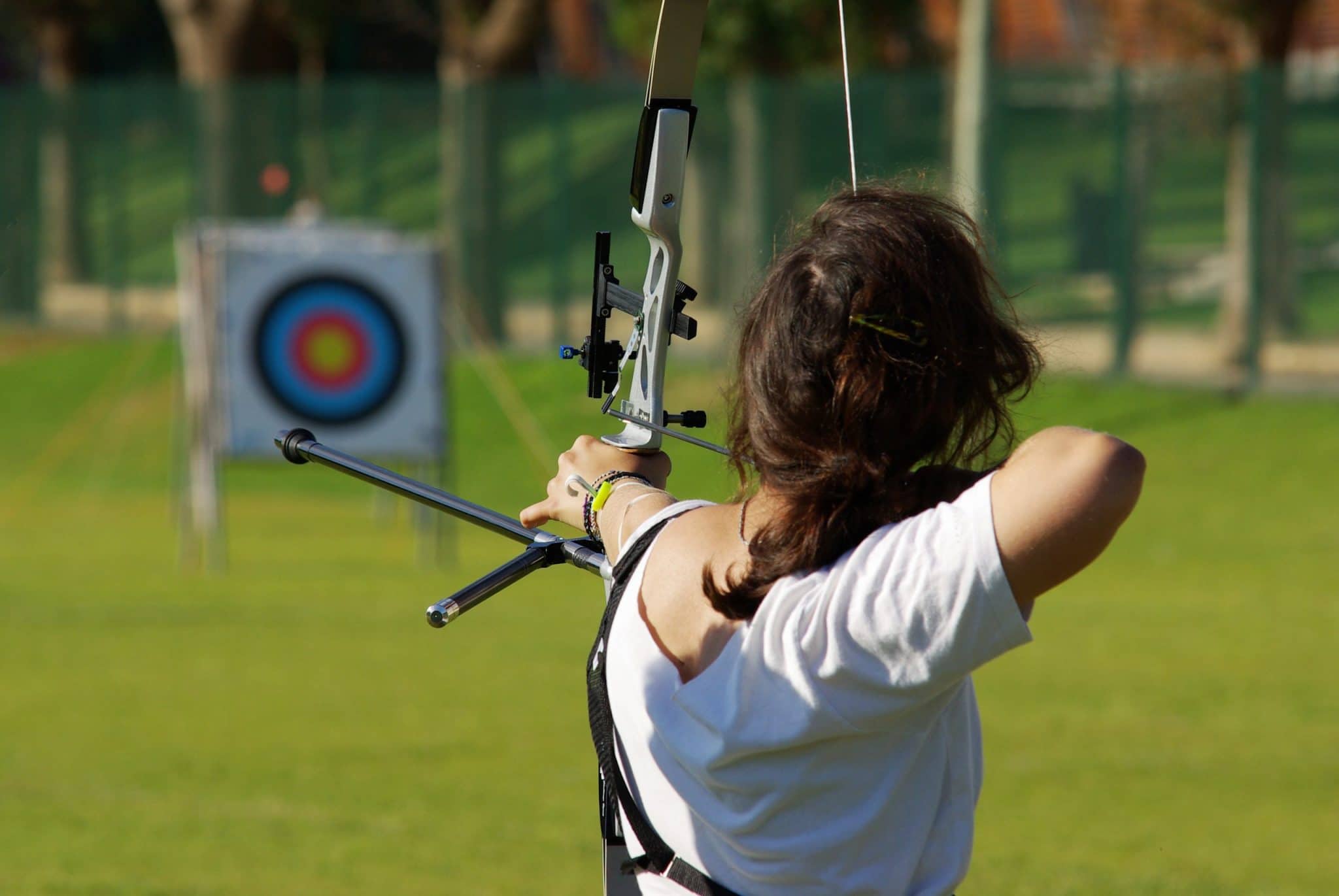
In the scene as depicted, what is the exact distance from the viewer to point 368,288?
10719mm

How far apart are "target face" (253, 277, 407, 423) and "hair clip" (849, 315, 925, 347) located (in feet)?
29.8

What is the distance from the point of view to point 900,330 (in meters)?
1.58

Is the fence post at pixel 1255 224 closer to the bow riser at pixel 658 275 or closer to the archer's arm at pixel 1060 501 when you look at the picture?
the bow riser at pixel 658 275

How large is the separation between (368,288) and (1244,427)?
229 inches

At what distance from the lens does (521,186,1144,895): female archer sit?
5.10 feet

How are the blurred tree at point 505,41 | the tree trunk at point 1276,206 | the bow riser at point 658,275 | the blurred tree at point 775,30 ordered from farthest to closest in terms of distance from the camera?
1. the blurred tree at point 505,41
2. the blurred tree at point 775,30
3. the tree trunk at point 1276,206
4. the bow riser at point 658,275

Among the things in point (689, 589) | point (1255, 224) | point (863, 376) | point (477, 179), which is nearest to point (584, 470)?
point (689, 589)

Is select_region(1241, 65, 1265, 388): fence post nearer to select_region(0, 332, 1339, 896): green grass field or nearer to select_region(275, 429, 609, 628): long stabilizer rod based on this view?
select_region(0, 332, 1339, 896): green grass field

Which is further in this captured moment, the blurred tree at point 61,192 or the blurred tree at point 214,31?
the blurred tree at point 61,192

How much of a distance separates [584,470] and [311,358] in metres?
8.70

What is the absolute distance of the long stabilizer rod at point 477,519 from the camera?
1.94 metres

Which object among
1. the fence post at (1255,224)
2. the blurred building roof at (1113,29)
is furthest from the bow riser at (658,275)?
the blurred building roof at (1113,29)

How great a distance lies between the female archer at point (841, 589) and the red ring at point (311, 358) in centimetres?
896

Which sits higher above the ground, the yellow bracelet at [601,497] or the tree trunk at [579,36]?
the tree trunk at [579,36]
